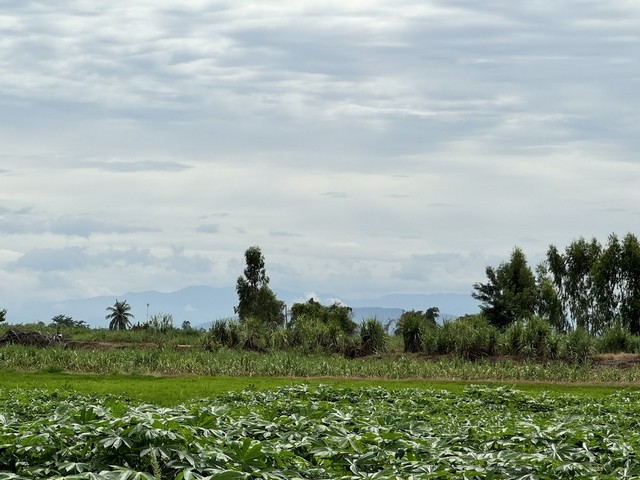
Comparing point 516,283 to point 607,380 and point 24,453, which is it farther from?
point 24,453

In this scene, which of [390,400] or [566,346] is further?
[566,346]

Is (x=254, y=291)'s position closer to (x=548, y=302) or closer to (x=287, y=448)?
(x=548, y=302)

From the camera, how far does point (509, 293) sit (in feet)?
163

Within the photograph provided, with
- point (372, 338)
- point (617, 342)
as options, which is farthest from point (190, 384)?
point (617, 342)

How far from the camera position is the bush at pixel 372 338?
32.6 metres

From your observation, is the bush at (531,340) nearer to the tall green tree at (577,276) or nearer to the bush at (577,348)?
the bush at (577,348)

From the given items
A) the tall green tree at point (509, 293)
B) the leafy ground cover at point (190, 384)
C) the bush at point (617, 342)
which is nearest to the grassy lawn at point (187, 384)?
the leafy ground cover at point (190, 384)

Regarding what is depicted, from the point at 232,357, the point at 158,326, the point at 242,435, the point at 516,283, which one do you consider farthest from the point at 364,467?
the point at 516,283

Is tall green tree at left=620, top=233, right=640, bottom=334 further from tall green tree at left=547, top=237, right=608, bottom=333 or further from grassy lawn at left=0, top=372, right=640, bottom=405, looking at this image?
grassy lawn at left=0, top=372, right=640, bottom=405

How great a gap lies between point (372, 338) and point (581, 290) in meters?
29.2

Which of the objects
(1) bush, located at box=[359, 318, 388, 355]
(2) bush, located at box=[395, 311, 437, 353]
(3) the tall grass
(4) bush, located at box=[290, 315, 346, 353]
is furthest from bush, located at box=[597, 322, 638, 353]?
(4) bush, located at box=[290, 315, 346, 353]

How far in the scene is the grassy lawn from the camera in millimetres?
20250

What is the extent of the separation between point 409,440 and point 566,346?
77.6ft

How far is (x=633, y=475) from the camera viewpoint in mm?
6457
